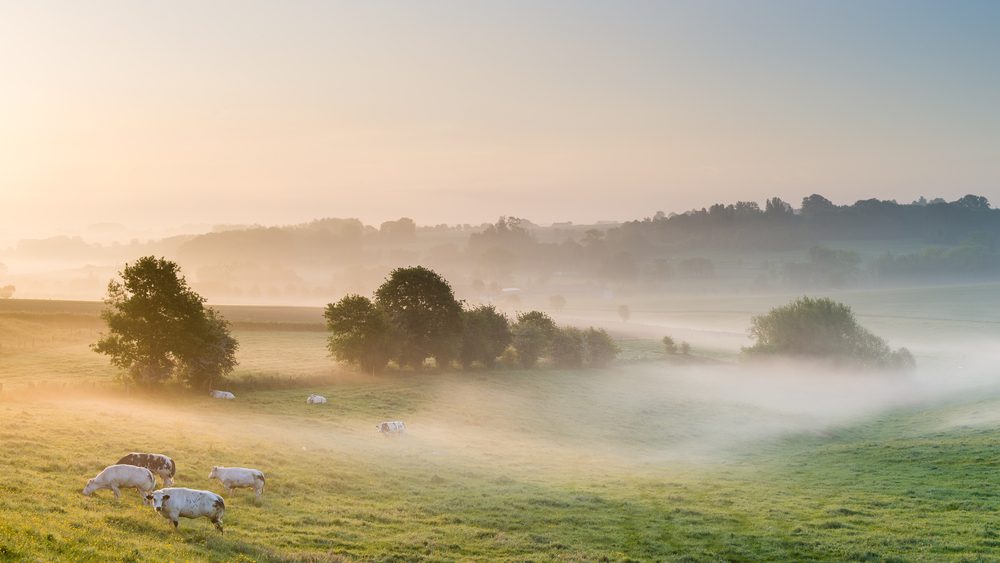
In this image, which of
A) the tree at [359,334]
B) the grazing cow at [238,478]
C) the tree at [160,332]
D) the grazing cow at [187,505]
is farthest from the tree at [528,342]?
the grazing cow at [187,505]

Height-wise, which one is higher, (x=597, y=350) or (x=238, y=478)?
(x=238, y=478)

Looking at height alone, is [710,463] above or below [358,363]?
below

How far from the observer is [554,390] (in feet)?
234

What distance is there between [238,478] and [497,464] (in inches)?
679

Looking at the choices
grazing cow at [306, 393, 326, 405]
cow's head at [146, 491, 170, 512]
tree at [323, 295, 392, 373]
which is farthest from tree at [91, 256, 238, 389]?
cow's head at [146, 491, 170, 512]

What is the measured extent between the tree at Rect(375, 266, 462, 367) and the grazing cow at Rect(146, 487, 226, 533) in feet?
174

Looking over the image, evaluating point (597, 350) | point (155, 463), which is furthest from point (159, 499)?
point (597, 350)

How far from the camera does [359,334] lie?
6856cm

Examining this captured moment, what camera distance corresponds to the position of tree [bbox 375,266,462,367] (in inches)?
2955

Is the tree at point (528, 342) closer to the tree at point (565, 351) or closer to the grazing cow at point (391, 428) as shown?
the tree at point (565, 351)

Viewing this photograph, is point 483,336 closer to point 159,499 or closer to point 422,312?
point 422,312

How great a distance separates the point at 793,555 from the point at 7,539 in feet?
77.4

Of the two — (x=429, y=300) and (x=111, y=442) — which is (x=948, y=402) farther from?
(x=111, y=442)

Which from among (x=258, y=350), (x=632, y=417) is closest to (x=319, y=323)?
(x=258, y=350)
